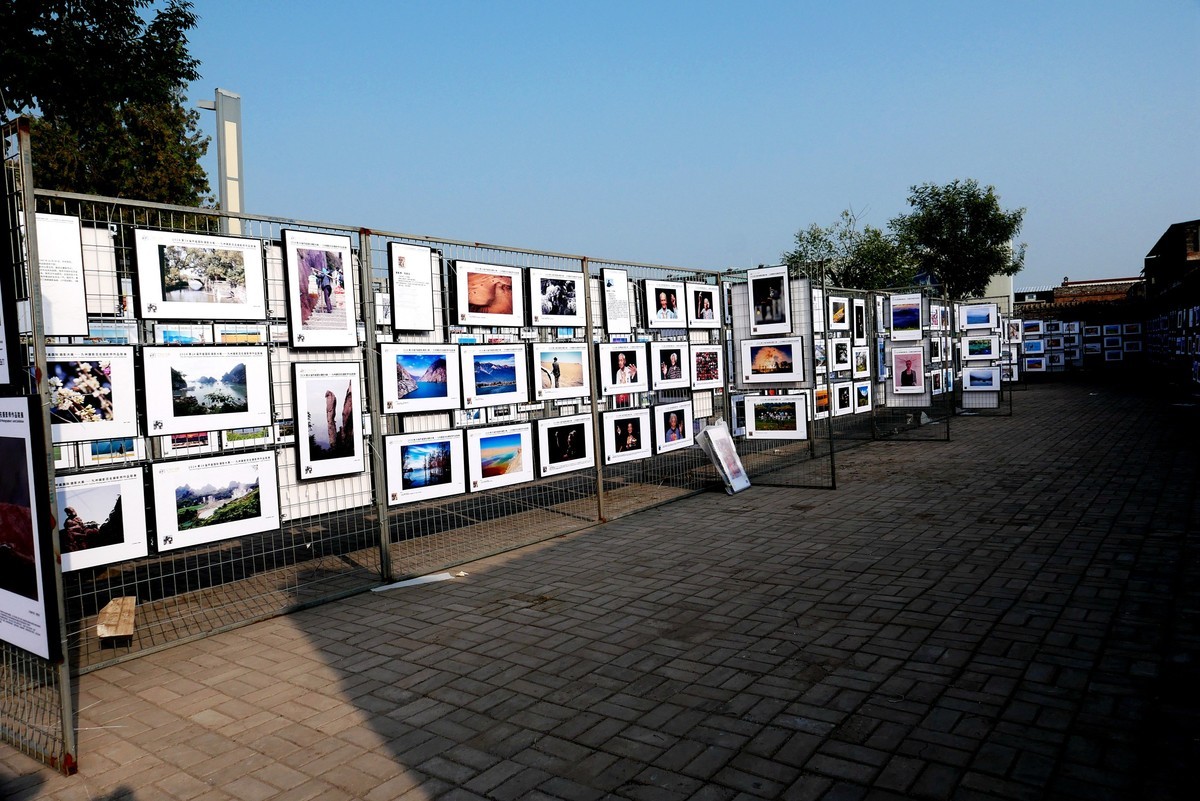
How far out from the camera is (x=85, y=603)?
20.3 ft

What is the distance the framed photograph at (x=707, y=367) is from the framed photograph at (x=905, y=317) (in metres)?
6.05

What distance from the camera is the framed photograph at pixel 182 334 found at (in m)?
5.34

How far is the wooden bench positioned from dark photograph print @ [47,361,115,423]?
1370 millimetres

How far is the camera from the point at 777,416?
436 inches

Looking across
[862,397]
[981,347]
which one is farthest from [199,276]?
[981,347]

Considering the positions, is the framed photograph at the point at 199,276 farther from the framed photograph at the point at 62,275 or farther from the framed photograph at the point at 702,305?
the framed photograph at the point at 702,305

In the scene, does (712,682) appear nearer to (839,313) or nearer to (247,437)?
(247,437)

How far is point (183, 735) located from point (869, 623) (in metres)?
4.15

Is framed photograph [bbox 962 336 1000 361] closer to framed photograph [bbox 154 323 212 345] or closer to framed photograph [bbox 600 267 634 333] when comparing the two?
framed photograph [bbox 600 267 634 333]

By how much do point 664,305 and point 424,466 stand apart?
176 inches

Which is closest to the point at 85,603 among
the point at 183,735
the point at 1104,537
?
the point at 183,735

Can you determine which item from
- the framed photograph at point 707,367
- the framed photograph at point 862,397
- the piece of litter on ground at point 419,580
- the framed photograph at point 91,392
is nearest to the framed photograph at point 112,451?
the framed photograph at point 91,392

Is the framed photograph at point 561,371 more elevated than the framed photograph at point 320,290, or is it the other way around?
the framed photograph at point 320,290

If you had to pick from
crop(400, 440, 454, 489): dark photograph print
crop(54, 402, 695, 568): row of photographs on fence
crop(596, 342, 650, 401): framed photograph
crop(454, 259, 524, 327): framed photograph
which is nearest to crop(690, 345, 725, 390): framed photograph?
crop(596, 342, 650, 401): framed photograph
